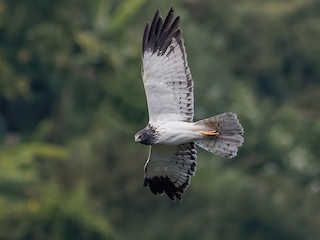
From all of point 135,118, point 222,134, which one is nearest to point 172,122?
point 222,134

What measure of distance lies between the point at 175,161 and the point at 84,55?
25.6 metres

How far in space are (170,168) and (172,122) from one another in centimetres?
62

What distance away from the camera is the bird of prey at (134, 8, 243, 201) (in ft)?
50.4

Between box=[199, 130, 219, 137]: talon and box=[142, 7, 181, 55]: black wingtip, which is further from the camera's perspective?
box=[142, 7, 181, 55]: black wingtip

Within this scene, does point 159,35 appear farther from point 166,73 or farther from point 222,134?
point 222,134

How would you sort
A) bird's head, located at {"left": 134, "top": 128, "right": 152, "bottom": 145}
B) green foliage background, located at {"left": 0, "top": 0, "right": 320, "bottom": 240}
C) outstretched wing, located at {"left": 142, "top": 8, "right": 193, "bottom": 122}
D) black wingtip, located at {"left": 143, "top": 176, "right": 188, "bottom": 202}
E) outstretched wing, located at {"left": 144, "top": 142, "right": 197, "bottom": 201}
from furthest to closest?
1. green foliage background, located at {"left": 0, "top": 0, "right": 320, "bottom": 240}
2. black wingtip, located at {"left": 143, "top": 176, "right": 188, "bottom": 202}
3. outstretched wing, located at {"left": 144, "top": 142, "right": 197, "bottom": 201}
4. outstretched wing, located at {"left": 142, "top": 8, "right": 193, "bottom": 122}
5. bird's head, located at {"left": 134, "top": 128, "right": 152, "bottom": 145}

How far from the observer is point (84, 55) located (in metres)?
41.4

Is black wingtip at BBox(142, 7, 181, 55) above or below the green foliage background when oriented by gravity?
below

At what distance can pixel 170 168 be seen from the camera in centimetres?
1594

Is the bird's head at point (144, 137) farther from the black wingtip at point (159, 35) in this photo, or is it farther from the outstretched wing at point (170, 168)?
the black wingtip at point (159, 35)

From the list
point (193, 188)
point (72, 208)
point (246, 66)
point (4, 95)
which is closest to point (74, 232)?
point (72, 208)

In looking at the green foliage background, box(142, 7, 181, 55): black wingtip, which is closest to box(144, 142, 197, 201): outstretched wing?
box(142, 7, 181, 55): black wingtip

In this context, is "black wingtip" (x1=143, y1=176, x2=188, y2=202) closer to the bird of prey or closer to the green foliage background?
the bird of prey

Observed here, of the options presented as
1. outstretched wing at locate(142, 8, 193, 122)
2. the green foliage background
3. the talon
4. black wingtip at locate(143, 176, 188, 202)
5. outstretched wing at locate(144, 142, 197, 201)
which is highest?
the green foliage background
